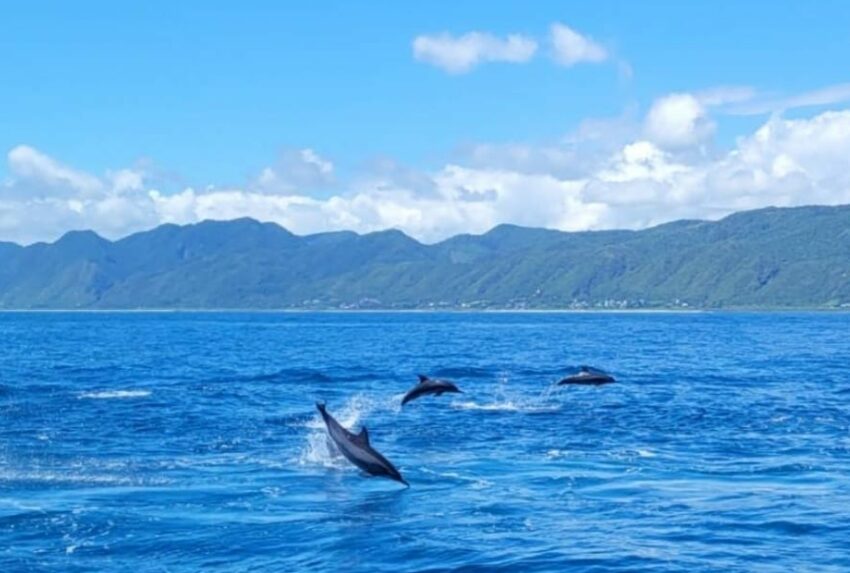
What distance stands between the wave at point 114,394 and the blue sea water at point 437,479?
0.32 meters

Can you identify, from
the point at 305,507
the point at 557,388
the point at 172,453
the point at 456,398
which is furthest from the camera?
the point at 557,388

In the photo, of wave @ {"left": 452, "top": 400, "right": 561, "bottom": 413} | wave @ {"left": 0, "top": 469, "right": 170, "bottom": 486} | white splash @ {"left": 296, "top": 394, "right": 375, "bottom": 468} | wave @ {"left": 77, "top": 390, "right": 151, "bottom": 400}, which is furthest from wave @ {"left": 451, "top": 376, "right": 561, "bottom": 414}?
wave @ {"left": 0, "top": 469, "right": 170, "bottom": 486}

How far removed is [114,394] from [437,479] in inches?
1588

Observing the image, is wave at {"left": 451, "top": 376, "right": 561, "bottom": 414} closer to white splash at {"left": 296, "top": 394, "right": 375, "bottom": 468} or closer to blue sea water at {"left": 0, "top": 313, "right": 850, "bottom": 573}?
blue sea water at {"left": 0, "top": 313, "right": 850, "bottom": 573}

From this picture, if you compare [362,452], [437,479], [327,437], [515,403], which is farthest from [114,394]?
[362,452]

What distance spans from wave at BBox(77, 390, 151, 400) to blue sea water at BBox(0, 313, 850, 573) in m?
0.32

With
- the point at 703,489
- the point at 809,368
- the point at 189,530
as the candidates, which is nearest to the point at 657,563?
the point at 703,489

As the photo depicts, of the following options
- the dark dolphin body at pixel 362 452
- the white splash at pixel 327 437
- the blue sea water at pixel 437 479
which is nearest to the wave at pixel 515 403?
the blue sea water at pixel 437 479

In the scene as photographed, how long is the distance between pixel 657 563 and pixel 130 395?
5176cm

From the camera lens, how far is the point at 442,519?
33.1 meters

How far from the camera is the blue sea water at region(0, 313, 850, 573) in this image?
29.6m

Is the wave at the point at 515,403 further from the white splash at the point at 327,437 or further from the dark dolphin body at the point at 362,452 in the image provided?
the dark dolphin body at the point at 362,452

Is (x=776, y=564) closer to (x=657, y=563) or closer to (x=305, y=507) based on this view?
(x=657, y=563)

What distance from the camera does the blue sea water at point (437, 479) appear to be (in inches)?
1164
